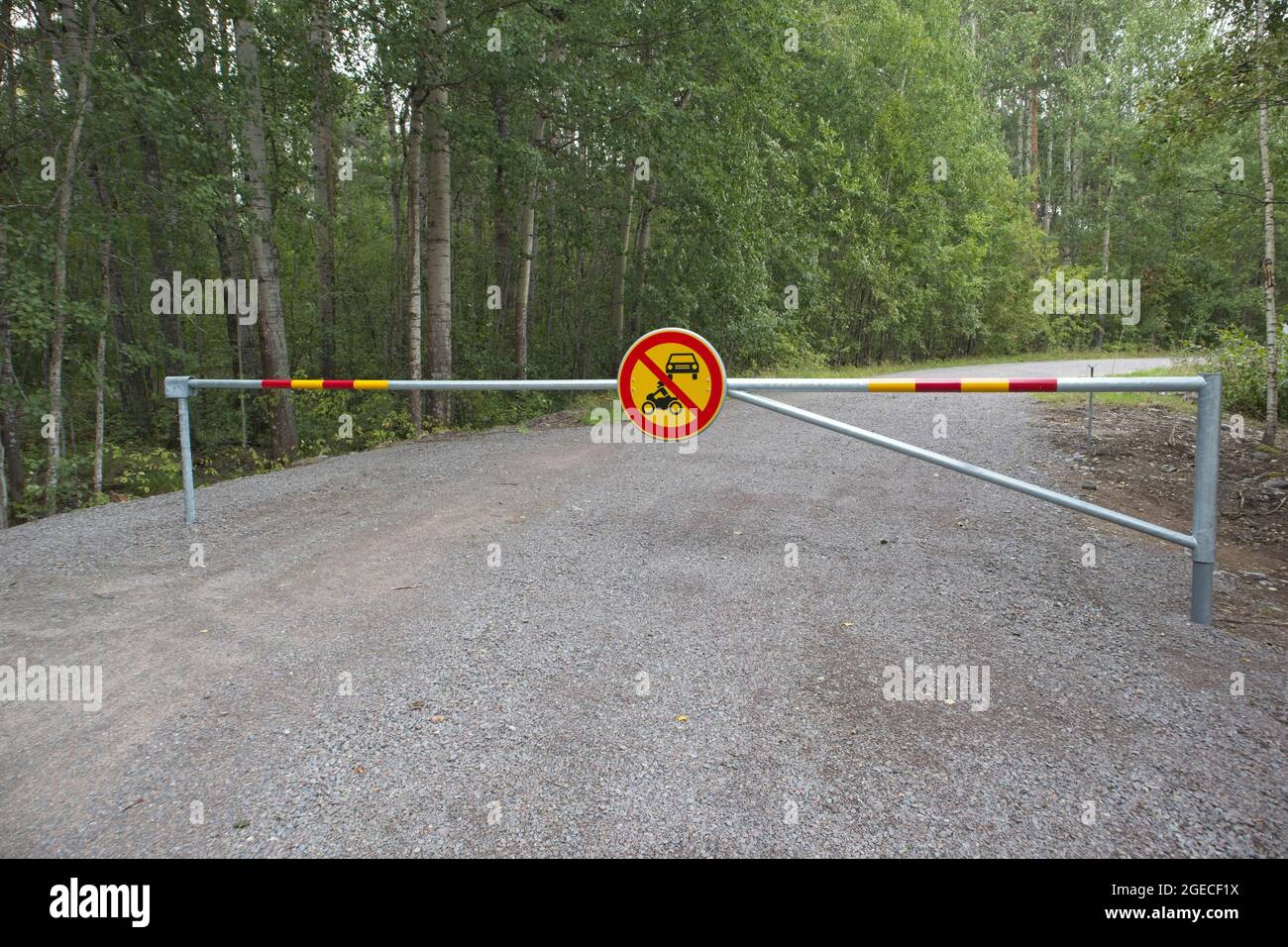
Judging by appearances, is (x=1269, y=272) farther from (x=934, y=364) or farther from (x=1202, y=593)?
(x=934, y=364)

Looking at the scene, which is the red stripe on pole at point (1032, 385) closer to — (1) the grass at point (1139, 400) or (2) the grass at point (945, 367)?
(2) the grass at point (945, 367)

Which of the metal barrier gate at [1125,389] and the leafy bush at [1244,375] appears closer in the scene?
the metal barrier gate at [1125,389]

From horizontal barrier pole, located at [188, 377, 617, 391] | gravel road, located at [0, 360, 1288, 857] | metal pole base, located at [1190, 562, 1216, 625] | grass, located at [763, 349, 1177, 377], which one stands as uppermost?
grass, located at [763, 349, 1177, 377]

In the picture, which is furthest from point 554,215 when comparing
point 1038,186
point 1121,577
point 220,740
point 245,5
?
point 1038,186

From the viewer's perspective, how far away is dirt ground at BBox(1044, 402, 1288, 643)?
5.53m

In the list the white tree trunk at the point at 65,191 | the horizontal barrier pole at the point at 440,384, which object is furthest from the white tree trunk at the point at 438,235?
the horizontal barrier pole at the point at 440,384

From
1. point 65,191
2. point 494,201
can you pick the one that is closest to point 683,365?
point 65,191

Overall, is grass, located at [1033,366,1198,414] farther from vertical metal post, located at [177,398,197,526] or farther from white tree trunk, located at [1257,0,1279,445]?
vertical metal post, located at [177,398,197,526]

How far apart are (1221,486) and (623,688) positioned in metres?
9.22

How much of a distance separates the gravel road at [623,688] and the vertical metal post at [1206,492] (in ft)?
0.72

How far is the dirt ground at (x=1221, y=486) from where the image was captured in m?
5.53

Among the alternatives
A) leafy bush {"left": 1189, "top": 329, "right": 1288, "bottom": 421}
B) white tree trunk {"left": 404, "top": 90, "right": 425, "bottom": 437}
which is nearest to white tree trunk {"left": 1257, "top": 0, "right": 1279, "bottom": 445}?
leafy bush {"left": 1189, "top": 329, "right": 1288, "bottom": 421}

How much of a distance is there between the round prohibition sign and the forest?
8.10 m
